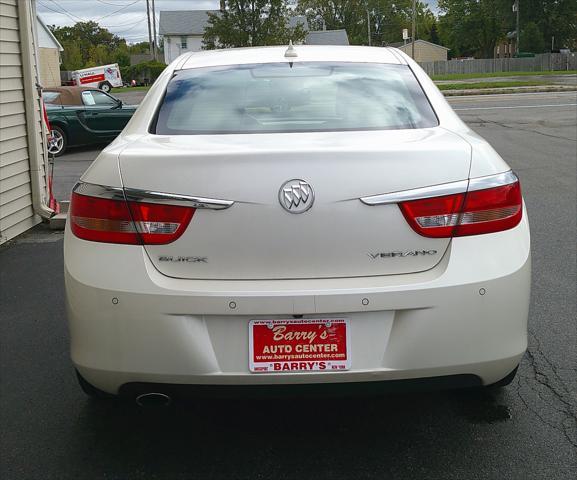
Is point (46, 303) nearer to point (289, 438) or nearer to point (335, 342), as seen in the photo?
point (289, 438)

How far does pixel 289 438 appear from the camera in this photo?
3.15 metres

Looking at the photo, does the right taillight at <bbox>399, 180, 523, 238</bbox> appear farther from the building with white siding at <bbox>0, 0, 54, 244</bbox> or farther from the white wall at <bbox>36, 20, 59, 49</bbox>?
the white wall at <bbox>36, 20, 59, 49</bbox>

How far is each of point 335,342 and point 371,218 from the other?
0.45 meters

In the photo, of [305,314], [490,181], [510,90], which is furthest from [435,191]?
[510,90]

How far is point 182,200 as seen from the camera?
102 inches

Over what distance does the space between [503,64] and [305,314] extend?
2456 inches

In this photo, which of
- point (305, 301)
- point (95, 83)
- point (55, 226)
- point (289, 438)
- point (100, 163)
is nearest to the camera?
point (305, 301)

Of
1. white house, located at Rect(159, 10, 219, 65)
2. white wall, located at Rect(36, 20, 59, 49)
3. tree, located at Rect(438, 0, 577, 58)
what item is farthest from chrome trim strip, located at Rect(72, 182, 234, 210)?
white house, located at Rect(159, 10, 219, 65)

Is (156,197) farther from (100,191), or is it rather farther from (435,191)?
(435,191)

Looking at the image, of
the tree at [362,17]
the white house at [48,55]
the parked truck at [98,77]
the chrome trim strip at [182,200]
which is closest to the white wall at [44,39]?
the white house at [48,55]

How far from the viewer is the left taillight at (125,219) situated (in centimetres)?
260

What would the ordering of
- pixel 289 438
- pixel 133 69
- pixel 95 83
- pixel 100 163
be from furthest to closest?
1. pixel 133 69
2. pixel 95 83
3. pixel 289 438
4. pixel 100 163

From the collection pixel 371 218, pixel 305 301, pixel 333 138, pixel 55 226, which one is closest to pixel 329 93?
pixel 333 138

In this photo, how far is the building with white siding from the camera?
287 inches
